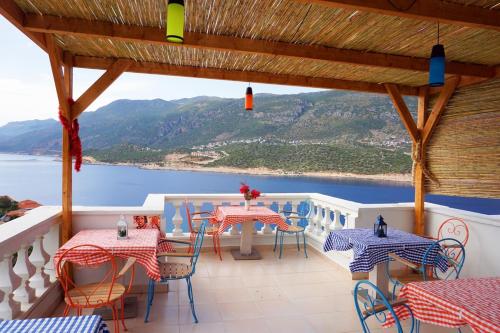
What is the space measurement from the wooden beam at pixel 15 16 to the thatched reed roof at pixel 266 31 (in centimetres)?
4

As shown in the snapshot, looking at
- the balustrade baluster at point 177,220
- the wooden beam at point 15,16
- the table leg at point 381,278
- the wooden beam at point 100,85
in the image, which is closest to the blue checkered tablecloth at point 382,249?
the table leg at point 381,278

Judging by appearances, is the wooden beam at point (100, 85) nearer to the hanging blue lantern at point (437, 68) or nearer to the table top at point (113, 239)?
the table top at point (113, 239)

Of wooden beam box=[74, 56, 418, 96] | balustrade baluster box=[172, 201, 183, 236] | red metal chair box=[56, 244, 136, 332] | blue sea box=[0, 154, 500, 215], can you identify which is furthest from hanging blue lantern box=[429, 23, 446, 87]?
blue sea box=[0, 154, 500, 215]

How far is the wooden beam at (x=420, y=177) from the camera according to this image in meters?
4.88

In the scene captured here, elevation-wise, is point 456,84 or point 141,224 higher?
point 456,84

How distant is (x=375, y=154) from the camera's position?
13.3 metres

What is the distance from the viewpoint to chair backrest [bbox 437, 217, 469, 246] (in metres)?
4.25

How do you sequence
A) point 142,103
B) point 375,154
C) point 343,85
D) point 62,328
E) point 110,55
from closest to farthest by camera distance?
point 62,328 → point 110,55 → point 343,85 → point 375,154 → point 142,103

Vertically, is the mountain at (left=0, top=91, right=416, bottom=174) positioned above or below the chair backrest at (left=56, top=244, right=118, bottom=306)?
above

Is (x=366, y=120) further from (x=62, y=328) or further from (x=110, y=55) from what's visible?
(x=62, y=328)

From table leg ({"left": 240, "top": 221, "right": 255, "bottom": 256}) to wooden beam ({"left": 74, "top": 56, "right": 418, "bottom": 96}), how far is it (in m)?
2.21

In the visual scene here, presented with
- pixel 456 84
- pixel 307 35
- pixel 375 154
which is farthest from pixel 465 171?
pixel 375 154

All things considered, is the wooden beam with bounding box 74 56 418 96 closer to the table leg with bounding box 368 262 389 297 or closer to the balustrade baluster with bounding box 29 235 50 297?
the balustrade baluster with bounding box 29 235 50 297

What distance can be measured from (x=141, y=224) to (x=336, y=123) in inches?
578
